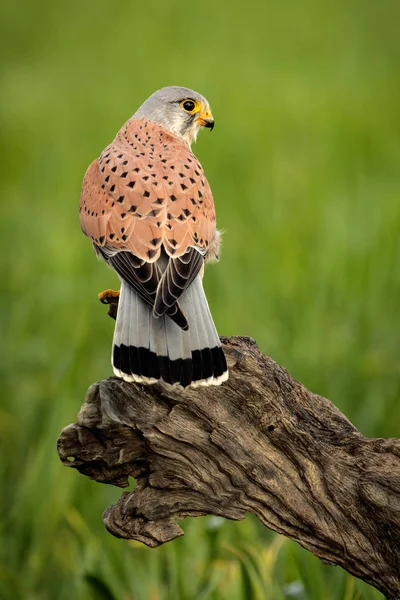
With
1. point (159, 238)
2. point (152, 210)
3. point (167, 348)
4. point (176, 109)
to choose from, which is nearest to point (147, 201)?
point (152, 210)

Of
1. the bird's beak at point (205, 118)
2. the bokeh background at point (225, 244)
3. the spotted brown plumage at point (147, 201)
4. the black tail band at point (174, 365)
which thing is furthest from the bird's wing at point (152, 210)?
the bokeh background at point (225, 244)

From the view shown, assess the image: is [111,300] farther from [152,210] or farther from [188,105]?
[188,105]

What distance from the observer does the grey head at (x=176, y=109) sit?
17.4ft

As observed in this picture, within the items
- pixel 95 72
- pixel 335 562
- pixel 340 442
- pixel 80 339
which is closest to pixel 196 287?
pixel 340 442

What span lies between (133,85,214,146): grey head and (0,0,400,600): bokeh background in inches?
61.3

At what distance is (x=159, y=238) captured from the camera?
14.3ft

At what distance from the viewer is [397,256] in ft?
26.6

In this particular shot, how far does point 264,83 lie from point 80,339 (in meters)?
8.34

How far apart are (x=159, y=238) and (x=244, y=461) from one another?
99 centimetres

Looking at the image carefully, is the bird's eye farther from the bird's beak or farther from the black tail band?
the black tail band

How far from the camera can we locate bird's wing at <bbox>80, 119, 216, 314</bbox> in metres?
4.24

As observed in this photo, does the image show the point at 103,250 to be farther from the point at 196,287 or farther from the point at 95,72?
the point at 95,72

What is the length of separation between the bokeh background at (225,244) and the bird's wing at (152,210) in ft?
4.20

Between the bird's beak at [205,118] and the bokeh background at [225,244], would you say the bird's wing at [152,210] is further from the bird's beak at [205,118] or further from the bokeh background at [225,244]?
the bokeh background at [225,244]
